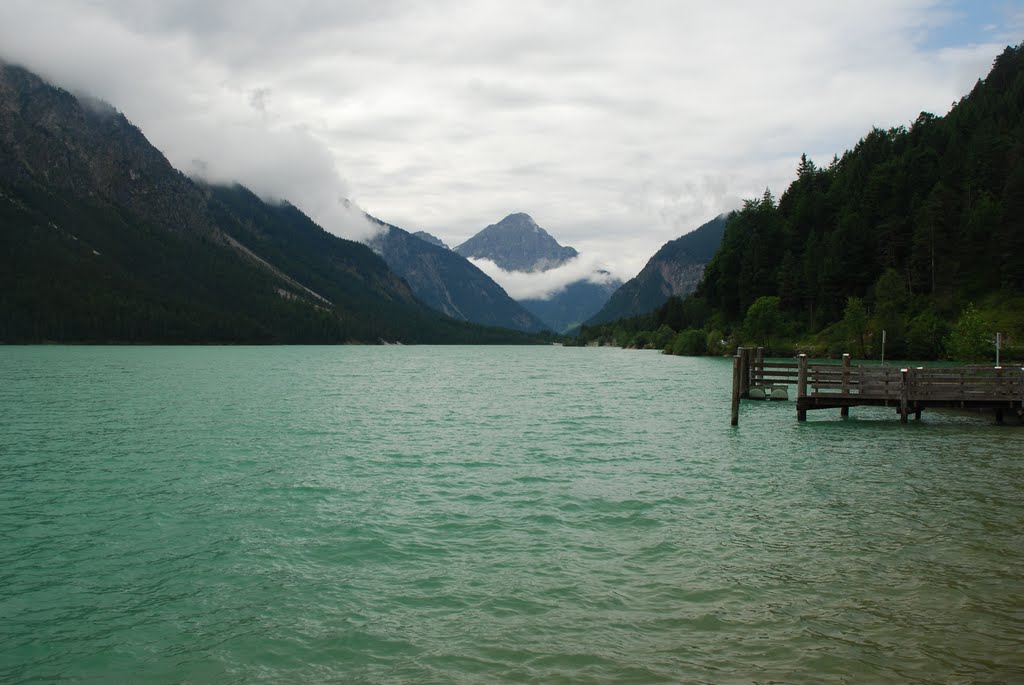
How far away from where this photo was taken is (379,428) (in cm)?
4038

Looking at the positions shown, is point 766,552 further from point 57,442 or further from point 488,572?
point 57,442

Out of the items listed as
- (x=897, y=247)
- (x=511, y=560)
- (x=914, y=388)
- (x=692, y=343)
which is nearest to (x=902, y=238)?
(x=897, y=247)

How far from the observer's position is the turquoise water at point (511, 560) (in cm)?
1093

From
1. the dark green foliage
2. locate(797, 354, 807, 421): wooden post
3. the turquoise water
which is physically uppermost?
Answer: the dark green foliage

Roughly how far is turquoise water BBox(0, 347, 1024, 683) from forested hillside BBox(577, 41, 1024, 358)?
5829 cm

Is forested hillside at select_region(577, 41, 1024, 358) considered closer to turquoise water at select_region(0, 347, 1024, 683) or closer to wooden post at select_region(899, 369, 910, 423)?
wooden post at select_region(899, 369, 910, 423)

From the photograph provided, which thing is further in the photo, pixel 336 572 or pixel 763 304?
pixel 763 304

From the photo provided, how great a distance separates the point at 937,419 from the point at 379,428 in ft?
113

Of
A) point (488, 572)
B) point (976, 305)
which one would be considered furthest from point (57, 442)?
point (976, 305)

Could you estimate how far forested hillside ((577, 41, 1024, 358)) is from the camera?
10156 cm

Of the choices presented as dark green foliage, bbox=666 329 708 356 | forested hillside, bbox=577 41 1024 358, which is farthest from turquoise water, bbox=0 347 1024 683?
dark green foliage, bbox=666 329 708 356

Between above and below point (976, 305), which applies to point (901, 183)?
above

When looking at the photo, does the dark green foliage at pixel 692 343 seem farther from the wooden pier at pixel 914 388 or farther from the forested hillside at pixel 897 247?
the wooden pier at pixel 914 388

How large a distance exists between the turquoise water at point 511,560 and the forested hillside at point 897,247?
58290mm
